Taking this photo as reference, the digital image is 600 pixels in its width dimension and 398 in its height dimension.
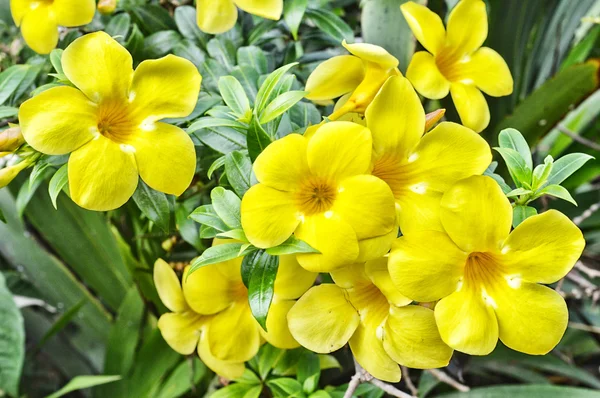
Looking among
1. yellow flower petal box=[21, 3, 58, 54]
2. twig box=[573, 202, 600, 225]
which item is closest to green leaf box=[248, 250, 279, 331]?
yellow flower petal box=[21, 3, 58, 54]

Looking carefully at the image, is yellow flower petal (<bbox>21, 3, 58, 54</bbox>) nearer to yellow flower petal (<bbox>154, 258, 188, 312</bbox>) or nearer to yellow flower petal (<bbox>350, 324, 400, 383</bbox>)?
yellow flower petal (<bbox>154, 258, 188, 312</bbox>)

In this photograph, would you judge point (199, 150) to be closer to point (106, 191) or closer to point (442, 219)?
point (106, 191)

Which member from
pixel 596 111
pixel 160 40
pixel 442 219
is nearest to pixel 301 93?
pixel 442 219

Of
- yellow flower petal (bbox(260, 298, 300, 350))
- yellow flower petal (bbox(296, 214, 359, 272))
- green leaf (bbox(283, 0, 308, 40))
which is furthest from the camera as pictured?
green leaf (bbox(283, 0, 308, 40))

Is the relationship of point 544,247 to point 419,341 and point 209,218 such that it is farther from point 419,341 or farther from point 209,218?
point 209,218

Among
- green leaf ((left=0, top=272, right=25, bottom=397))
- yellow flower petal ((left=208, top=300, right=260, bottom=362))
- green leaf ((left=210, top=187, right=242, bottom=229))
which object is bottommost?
green leaf ((left=0, top=272, right=25, bottom=397))

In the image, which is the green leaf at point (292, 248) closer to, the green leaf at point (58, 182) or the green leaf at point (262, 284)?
the green leaf at point (262, 284)

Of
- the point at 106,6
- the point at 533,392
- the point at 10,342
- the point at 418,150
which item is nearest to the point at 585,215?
the point at 533,392

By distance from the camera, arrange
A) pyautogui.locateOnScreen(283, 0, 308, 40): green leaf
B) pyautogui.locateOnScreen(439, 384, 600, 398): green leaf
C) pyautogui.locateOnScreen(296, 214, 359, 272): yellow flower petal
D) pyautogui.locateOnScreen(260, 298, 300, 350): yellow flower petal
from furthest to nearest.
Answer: pyautogui.locateOnScreen(439, 384, 600, 398): green leaf < pyautogui.locateOnScreen(283, 0, 308, 40): green leaf < pyautogui.locateOnScreen(260, 298, 300, 350): yellow flower petal < pyautogui.locateOnScreen(296, 214, 359, 272): yellow flower petal
